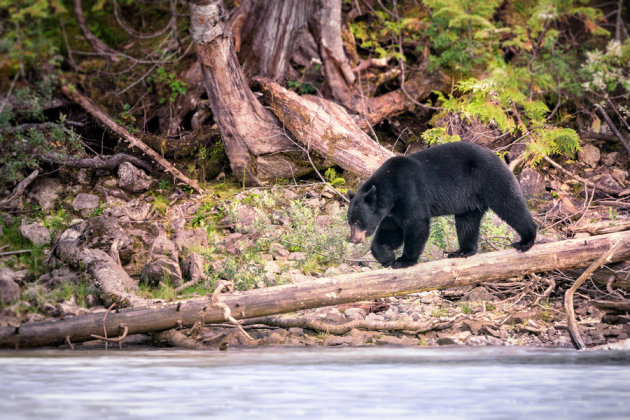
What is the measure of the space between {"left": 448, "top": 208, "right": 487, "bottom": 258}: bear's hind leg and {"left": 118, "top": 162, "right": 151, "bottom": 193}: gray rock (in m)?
5.41

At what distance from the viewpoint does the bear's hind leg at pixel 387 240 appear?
242 inches

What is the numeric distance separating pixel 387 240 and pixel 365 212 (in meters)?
0.56

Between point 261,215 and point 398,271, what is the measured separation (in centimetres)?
263

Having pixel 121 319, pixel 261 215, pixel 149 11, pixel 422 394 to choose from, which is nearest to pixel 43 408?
pixel 121 319

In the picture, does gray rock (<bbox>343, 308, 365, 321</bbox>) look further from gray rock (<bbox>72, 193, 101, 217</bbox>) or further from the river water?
gray rock (<bbox>72, 193, 101, 217</bbox>)

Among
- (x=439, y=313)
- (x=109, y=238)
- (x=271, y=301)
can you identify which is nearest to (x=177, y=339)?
(x=271, y=301)

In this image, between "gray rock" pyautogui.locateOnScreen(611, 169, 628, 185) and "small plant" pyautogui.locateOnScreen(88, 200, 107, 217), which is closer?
"small plant" pyautogui.locateOnScreen(88, 200, 107, 217)

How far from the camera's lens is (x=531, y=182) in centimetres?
961

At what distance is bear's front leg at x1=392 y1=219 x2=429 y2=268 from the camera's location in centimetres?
568

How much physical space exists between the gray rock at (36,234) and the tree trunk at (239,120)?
2.88 m

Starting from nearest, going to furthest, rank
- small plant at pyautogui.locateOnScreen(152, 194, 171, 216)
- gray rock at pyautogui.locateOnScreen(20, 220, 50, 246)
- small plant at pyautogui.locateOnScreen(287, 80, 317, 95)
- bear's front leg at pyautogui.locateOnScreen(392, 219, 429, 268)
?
bear's front leg at pyautogui.locateOnScreen(392, 219, 429, 268) → gray rock at pyautogui.locateOnScreen(20, 220, 50, 246) → small plant at pyautogui.locateOnScreen(152, 194, 171, 216) → small plant at pyautogui.locateOnScreen(287, 80, 317, 95)

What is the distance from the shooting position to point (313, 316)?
6316 millimetres

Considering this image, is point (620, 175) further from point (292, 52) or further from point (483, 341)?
point (292, 52)

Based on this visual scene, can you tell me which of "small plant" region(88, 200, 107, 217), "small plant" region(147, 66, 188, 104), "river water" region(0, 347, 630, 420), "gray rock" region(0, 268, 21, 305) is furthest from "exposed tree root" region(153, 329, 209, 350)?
"small plant" region(147, 66, 188, 104)
